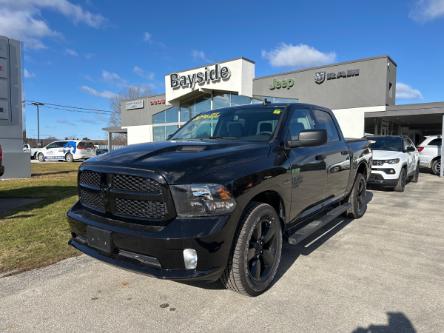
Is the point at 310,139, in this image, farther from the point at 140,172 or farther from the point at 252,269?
the point at 140,172

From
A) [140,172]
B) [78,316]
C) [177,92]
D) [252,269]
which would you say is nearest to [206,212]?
[140,172]

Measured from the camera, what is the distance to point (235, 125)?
14.2 ft

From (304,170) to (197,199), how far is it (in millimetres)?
1758

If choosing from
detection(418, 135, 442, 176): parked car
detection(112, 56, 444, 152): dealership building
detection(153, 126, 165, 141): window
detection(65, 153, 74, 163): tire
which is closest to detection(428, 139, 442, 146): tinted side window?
detection(418, 135, 442, 176): parked car

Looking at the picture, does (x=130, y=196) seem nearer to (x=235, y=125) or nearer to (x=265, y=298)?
(x=265, y=298)

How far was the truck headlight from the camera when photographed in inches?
105

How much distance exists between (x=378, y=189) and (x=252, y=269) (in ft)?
27.9

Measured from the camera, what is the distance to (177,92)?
25766mm

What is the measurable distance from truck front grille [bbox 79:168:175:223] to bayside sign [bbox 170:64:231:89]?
1963cm

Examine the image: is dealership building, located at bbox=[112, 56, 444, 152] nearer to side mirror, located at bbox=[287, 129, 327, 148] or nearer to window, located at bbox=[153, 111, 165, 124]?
window, located at bbox=[153, 111, 165, 124]

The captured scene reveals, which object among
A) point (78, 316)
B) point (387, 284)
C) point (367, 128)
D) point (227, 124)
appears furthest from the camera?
point (367, 128)

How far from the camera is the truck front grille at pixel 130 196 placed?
2.70m

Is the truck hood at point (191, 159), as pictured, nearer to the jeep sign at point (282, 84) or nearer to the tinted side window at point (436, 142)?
the tinted side window at point (436, 142)

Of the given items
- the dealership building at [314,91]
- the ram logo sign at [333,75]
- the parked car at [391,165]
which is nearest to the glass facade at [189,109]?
the dealership building at [314,91]
